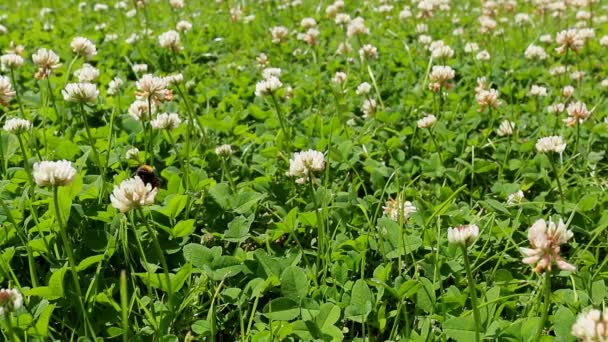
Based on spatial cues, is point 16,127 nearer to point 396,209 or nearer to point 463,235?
point 396,209

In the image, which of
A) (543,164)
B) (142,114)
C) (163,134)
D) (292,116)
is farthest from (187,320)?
(292,116)

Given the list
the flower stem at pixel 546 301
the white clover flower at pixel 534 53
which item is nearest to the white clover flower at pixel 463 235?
the flower stem at pixel 546 301

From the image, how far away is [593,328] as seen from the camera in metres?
0.85

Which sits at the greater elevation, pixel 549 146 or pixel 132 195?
pixel 132 195

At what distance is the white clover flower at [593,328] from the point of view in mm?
839

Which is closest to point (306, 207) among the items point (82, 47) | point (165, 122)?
point (165, 122)

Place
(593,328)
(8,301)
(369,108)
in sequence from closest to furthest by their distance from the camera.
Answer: (593,328), (8,301), (369,108)

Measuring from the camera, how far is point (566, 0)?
369 centimetres

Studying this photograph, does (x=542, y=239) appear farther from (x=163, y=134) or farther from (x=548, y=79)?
(x=548, y=79)

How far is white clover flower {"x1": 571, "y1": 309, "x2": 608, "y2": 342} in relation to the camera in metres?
0.84

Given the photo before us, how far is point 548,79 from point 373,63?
2.65ft

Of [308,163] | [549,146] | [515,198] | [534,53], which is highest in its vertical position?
[308,163]

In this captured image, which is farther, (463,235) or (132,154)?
(132,154)

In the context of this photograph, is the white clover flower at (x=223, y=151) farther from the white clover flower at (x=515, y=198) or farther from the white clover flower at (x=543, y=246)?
the white clover flower at (x=543, y=246)
